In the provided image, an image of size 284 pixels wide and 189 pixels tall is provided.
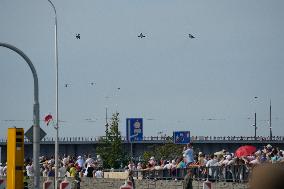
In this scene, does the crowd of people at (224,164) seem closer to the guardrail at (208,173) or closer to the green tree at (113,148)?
the guardrail at (208,173)

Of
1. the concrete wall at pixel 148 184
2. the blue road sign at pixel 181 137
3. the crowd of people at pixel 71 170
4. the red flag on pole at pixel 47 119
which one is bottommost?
the concrete wall at pixel 148 184

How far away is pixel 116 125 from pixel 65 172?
4717 centimetres

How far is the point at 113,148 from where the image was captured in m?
89.9

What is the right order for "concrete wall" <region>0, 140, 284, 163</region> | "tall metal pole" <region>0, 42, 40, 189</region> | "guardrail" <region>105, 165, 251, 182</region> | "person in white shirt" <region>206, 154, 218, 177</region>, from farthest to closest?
"concrete wall" <region>0, 140, 284, 163</region> → "person in white shirt" <region>206, 154, 218, 177</region> → "guardrail" <region>105, 165, 251, 182</region> → "tall metal pole" <region>0, 42, 40, 189</region>

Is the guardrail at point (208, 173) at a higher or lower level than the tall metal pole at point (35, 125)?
lower

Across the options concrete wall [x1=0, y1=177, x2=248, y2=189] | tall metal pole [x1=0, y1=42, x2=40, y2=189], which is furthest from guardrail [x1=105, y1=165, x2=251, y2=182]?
tall metal pole [x1=0, y1=42, x2=40, y2=189]

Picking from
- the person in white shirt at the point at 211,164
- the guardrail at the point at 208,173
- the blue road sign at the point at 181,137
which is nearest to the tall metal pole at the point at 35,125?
the guardrail at the point at 208,173

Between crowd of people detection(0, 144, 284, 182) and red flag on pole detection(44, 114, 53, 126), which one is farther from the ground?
red flag on pole detection(44, 114, 53, 126)

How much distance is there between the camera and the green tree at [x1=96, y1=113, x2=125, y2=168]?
290ft

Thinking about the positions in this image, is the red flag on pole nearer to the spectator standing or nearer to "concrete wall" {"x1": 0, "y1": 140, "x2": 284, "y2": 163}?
the spectator standing

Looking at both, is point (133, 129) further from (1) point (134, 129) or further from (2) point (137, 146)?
(2) point (137, 146)

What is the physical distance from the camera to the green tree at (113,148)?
88.4m

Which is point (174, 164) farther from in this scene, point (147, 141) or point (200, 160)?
point (147, 141)

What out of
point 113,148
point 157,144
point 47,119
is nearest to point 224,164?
point 47,119
